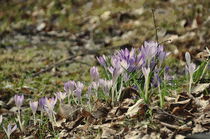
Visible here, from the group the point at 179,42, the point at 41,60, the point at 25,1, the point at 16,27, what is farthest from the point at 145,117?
the point at 25,1

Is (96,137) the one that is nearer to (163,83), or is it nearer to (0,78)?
(163,83)

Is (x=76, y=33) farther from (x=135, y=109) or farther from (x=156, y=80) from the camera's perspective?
(x=135, y=109)

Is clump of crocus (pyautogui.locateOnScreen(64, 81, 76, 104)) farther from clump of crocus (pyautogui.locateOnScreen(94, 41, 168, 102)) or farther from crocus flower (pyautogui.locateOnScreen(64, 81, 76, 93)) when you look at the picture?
clump of crocus (pyautogui.locateOnScreen(94, 41, 168, 102))

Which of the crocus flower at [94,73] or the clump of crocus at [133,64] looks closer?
the clump of crocus at [133,64]

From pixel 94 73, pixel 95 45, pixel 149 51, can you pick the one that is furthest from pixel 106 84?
pixel 95 45

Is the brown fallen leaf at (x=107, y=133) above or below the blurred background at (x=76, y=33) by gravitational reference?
below

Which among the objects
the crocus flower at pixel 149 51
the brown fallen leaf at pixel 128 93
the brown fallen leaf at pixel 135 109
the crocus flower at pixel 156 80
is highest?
the crocus flower at pixel 149 51

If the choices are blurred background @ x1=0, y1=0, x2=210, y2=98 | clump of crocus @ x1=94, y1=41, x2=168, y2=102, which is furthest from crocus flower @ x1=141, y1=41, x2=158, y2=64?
blurred background @ x1=0, y1=0, x2=210, y2=98

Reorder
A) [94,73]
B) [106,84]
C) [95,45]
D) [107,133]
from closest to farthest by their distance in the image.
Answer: [107,133] < [106,84] < [94,73] < [95,45]

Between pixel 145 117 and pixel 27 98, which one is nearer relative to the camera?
pixel 145 117

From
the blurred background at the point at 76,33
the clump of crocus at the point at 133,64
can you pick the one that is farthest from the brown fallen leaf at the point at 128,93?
the blurred background at the point at 76,33

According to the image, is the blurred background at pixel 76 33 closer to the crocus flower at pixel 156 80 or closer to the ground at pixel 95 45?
the ground at pixel 95 45
